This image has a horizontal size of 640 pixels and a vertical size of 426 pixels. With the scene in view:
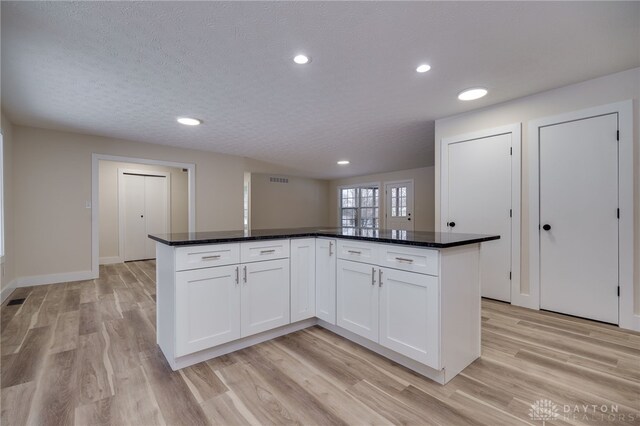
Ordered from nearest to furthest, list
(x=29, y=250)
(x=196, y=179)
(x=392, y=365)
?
(x=392, y=365), (x=29, y=250), (x=196, y=179)

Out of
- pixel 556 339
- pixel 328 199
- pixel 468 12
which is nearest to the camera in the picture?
pixel 468 12

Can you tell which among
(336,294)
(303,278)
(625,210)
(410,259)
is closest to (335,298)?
(336,294)

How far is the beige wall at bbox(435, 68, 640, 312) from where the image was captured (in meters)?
2.41

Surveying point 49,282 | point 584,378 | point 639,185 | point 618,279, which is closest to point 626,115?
point 639,185

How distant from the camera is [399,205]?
7812 millimetres

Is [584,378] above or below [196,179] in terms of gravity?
below

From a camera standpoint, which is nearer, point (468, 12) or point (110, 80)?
point (468, 12)

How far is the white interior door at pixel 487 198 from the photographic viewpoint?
3133 mm

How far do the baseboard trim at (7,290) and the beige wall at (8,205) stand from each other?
0.14ft

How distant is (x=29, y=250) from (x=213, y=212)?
2630mm

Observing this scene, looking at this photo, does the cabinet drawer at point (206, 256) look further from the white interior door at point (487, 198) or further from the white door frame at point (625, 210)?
the white door frame at point (625, 210)

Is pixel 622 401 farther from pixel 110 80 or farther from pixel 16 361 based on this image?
pixel 110 80

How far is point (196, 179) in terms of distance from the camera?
5391 millimetres

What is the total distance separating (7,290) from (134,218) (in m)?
2.91
